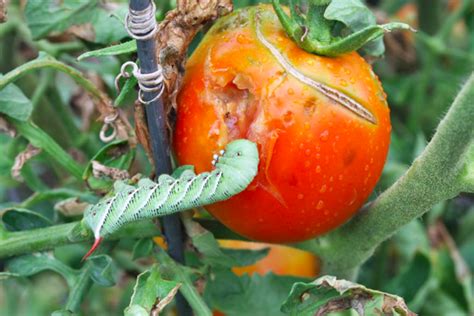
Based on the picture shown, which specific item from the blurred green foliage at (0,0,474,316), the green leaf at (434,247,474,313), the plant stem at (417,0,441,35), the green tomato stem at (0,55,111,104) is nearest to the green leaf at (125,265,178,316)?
the blurred green foliage at (0,0,474,316)

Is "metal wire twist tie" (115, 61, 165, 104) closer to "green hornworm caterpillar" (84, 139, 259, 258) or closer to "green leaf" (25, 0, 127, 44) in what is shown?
"green hornworm caterpillar" (84, 139, 259, 258)

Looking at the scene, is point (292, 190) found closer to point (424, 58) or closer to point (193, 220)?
point (193, 220)

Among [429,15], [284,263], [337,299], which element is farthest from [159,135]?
[429,15]

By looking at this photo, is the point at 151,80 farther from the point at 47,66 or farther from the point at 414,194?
the point at 414,194

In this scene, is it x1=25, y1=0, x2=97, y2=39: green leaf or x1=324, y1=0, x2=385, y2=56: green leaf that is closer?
x1=324, y1=0, x2=385, y2=56: green leaf

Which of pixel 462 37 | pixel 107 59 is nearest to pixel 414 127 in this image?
pixel 462 37

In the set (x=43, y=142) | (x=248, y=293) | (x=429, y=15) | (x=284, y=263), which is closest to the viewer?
(x=43, y=142)

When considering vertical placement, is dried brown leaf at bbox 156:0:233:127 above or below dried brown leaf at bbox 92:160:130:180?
above
